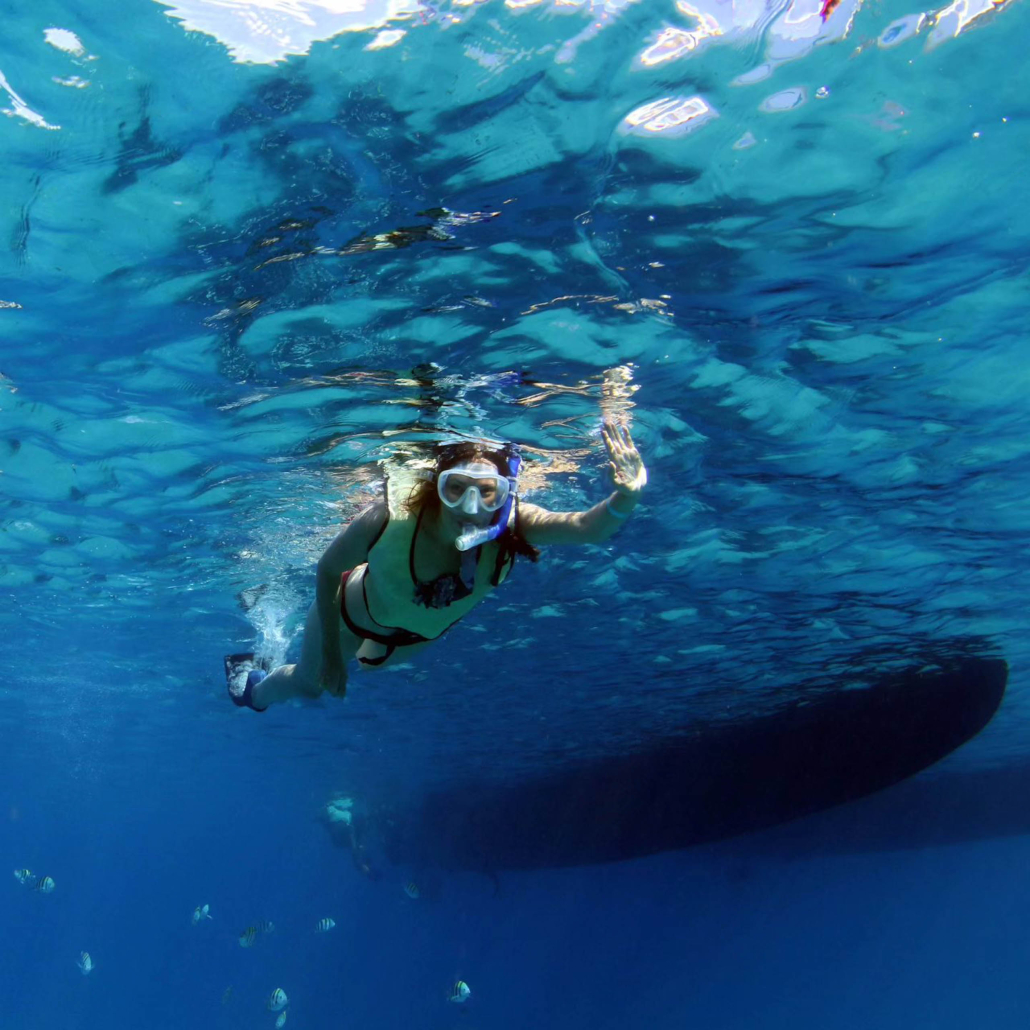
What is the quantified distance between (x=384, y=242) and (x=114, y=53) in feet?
8.13

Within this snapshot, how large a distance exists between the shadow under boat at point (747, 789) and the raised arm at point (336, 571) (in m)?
19.2

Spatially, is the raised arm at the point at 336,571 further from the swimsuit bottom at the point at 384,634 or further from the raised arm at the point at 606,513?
Result: the raised arm at the point at 606,513

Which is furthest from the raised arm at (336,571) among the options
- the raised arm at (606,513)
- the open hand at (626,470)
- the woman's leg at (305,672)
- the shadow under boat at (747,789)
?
the shadow under boat at (747,789)

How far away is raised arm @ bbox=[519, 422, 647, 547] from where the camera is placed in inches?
213

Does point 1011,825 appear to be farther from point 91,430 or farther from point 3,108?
point 3,108

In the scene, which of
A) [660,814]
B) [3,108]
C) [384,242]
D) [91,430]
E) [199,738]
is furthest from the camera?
[199,738]

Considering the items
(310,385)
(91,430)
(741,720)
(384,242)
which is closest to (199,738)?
(741,720)

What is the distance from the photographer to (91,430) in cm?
1088

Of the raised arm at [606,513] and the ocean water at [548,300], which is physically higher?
the ocean water at [548,300]

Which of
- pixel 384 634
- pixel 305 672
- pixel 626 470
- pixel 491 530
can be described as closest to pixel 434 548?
pixel 491 530

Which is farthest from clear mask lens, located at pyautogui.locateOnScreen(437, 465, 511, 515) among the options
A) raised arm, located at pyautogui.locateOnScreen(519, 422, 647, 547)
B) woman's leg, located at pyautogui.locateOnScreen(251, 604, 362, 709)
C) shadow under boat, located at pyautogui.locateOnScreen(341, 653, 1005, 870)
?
shadow under boat, located at pyautogui.locateOnScreen(341, 653, 1005, 870)

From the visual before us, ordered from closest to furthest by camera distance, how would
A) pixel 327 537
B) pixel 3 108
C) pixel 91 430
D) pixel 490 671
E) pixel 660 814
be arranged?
pixel 3 108 < pixel 91 430 < pixel 327 537 < pixel 490 671 < pixel 660 814

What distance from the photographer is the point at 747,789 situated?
2348cm

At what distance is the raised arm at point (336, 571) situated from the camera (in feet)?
20.2
